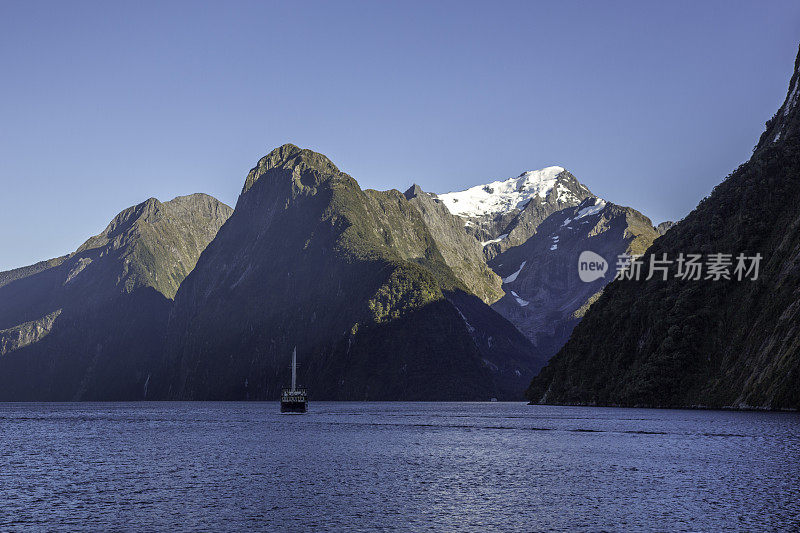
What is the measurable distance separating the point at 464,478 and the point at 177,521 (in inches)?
1159

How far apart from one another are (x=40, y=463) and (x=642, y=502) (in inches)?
2579

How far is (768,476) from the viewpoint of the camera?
67.0 metres

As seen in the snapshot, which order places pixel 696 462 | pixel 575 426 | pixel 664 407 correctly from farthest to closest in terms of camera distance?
pixel 664 407, pixel 575 426, pixel 696 462

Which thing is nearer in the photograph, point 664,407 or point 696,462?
point 696,462

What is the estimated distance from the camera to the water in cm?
5009

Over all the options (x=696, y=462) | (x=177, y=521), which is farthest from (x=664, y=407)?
(x=177, y=521)

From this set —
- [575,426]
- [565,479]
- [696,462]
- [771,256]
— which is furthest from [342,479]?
[771,256]

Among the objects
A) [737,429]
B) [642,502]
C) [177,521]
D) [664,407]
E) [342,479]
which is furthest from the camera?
[664,407]

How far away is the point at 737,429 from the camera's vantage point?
4560 inches

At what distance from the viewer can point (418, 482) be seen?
6862cm

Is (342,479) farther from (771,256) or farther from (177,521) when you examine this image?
(771,256)

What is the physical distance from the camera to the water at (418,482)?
50.1 metres

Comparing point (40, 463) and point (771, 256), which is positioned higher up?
point (771, 256)

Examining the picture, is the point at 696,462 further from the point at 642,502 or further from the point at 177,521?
the point at 177,521
